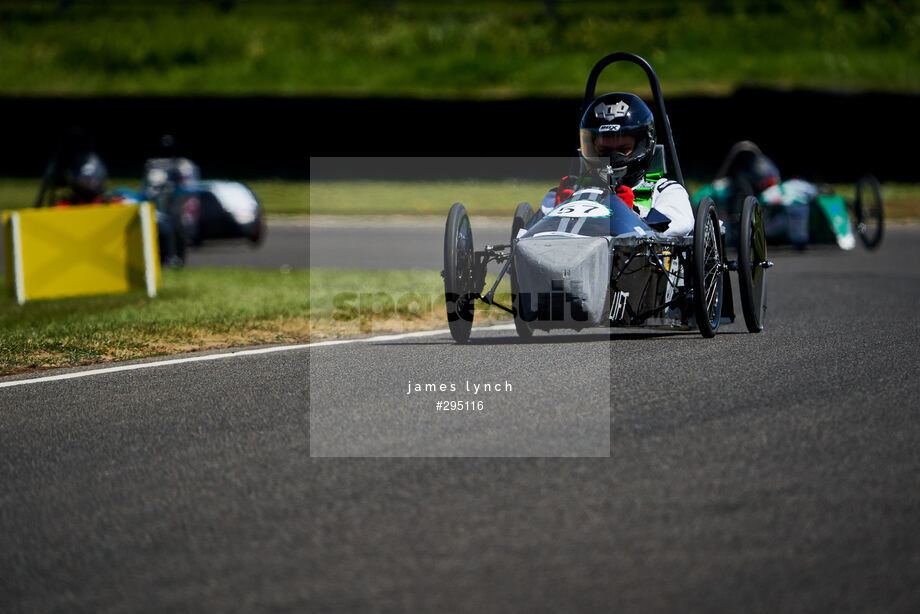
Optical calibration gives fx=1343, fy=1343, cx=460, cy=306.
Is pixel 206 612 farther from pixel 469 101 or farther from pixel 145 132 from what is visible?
pixel 145 132

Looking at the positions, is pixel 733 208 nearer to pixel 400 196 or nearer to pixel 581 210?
pixel 581 210

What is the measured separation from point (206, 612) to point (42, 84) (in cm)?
3741

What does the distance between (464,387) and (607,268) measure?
1.24 m

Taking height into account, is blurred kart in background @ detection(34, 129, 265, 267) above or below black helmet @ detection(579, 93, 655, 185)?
below

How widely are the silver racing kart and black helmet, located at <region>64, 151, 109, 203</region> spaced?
8160 millimetres

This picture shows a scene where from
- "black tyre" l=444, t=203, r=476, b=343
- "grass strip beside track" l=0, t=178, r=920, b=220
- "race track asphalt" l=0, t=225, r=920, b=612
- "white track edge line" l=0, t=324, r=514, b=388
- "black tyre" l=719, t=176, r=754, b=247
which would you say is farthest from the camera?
"grass strip beside track" l=0, t=178, r=920, b=220

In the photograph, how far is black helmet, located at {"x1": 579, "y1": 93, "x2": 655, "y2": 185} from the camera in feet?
28.2

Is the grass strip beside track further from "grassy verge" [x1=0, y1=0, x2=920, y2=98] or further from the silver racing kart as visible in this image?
Answer: the silver racing kart

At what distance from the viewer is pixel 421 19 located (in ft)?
152

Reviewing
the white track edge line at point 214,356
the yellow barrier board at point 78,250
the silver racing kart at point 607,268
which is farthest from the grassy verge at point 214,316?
the silver racing kart at point 607,268

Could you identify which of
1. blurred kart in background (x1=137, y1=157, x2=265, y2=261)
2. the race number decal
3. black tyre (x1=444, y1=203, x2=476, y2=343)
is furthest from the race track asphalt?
blurred kart in background (x1=137, y1=157, x2=265, y2=261)

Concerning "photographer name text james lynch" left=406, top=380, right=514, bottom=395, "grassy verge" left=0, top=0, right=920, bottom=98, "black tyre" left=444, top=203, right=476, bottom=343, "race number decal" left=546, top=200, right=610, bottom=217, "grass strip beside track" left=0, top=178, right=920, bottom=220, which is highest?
"grassy verge" left=0, top=0, right=920, bottom=98

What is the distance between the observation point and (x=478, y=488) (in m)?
4.84

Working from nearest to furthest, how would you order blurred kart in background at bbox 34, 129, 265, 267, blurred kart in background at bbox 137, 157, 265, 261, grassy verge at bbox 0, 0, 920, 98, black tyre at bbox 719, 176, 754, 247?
black tyre at bbox 719, 176, 754, 247, blurred kart in background at bbox 34, 129, 265, 267, blurred kart in background at bbox 137, 157, 265, 261, grassy verge at bbox 0, 0, 920, 98
